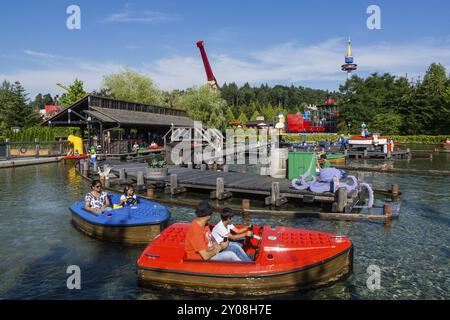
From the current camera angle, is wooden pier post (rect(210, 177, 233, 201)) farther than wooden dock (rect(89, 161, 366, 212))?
Yes

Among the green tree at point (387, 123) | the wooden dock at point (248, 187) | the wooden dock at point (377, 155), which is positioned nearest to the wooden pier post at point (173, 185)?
the wooden dock at point (248, 187)

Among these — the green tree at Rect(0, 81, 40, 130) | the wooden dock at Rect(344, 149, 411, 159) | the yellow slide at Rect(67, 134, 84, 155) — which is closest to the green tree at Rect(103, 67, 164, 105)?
the green tree at Rect(0, 81, 40, 130)

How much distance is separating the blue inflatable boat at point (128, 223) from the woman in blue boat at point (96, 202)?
0.64 ft

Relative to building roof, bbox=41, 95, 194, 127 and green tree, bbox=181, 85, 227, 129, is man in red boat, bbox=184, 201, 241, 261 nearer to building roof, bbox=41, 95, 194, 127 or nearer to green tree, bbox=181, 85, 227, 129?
building roof, bbox=41, 95, 194, 127

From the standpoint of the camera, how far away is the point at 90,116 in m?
38.6

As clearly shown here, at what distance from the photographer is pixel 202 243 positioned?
834 centimetres

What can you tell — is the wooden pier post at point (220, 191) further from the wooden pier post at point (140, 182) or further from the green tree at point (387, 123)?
the green tree at point (387, 123)

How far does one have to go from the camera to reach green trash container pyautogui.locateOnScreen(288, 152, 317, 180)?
19.4 meters

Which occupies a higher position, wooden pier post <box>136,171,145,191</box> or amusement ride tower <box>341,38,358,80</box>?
amusement ride tower <box>341,38,358,80</box>

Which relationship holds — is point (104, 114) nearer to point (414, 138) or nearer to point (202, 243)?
point (202, 243)

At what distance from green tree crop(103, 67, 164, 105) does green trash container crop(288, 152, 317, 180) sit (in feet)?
166

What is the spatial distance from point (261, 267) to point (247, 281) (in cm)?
44
